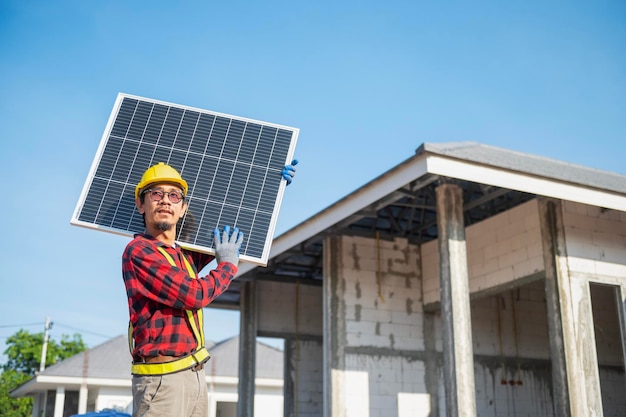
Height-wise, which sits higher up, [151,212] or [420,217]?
[420,217]

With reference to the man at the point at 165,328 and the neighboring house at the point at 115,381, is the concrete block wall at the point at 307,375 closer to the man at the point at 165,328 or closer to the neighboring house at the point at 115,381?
the neighboring house at the point at 115,381

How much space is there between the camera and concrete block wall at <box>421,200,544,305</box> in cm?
1295

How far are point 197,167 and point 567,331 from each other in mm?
8625

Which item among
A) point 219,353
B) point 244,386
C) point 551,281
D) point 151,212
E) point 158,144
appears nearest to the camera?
point 151,212

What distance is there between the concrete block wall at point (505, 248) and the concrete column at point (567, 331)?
341 mm

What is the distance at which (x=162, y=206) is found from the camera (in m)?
4.06

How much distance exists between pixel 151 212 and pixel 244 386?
15170 millimetres

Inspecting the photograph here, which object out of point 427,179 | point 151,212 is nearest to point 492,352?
point 427,179

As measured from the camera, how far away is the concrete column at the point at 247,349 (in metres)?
18.3

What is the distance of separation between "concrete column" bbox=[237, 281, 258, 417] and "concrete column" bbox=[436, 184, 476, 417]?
26.5 feet

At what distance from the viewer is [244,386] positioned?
1847 centimetres

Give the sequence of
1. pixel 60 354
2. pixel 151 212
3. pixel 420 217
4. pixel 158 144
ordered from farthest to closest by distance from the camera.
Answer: pixel 60 354
pixel 420 217
pixel 158 144
pixel 151 212

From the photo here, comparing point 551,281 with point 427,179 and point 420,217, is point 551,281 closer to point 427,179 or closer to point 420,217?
point 427,179

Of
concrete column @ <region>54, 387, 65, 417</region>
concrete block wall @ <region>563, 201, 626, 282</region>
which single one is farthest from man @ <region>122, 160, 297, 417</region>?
concrete column @ <region>54, 387, 65, 417</region>
